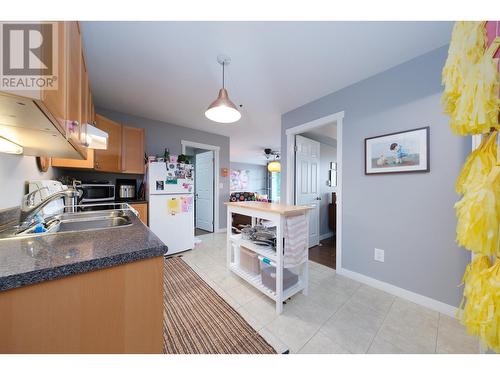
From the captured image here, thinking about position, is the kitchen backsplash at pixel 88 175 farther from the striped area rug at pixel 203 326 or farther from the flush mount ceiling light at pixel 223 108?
the flush mount ceiling light at pixel 223 108

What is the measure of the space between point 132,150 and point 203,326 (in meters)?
2.61

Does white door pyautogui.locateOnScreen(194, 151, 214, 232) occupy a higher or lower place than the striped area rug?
higher

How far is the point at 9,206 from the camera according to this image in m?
1.00

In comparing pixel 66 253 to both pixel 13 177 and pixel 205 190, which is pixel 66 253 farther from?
Answer: pixel 205 190

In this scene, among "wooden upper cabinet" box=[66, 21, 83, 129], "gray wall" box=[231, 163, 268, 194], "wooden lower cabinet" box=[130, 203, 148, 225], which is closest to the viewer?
"wooden upper cabinet" box=[66, 21, 83, 129]

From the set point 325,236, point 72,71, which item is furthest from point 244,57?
point 325,236

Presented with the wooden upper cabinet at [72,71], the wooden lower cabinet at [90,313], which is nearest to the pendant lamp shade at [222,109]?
the wooden upper cabinet at [72,71]

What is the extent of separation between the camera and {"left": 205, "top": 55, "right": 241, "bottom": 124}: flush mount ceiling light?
151cm

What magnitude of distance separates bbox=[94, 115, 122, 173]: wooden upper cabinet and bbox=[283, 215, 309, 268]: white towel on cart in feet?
8.51

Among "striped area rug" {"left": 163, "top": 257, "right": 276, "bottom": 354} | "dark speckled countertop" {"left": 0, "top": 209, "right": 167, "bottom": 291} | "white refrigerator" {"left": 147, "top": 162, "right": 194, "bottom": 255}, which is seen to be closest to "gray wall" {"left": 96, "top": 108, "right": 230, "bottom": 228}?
"white refrigerator" {"left": 147, "top": 162, "right": 194, "bottom": 255}

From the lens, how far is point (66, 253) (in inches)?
24.8

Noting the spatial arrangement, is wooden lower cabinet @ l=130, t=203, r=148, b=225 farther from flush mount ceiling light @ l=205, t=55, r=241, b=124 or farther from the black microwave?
flush mount ceiling light @ l=205, t=55, r=241, b=124

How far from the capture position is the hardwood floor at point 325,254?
2499 mm
